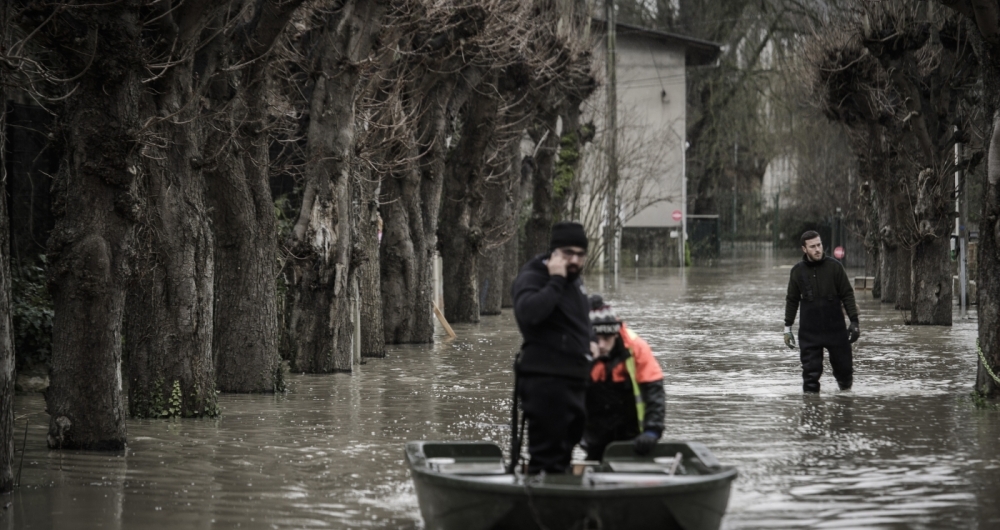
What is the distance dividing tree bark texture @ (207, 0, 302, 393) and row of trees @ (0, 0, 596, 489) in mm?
24

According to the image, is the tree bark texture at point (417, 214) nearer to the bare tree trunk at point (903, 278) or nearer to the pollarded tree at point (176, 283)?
the pollarded tree at point (176, 283)

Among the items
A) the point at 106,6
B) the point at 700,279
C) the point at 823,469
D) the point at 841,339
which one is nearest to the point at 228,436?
the point at 106,6

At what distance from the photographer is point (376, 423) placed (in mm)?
14234

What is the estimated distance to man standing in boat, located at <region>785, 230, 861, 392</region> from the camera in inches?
623

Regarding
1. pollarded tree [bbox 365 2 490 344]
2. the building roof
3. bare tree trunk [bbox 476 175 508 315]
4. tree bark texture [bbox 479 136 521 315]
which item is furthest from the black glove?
the building roof

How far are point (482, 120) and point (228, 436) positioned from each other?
15411mm

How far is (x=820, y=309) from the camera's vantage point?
15.8 metres

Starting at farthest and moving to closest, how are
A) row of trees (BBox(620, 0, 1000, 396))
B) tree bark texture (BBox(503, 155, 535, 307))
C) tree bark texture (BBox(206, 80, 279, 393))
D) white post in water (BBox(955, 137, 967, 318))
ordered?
tree bark texture (BBox(503, 155, 535, 307))
white post in water (BBox(955, 137, 967, 318))
tree bark texture (BBox(206, 80, 279, 393))
row of trees (BBox(620, 0, 1000, 396))

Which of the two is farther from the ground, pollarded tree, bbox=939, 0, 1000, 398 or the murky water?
pollarded tree, bbox=939, 0, 1000, 398

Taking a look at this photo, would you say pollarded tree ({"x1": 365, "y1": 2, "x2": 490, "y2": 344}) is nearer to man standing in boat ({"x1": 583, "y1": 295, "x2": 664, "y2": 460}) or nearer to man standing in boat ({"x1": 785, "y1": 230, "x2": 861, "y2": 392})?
man standing in boat ({"x1": 785, "y1": 230, "x2": 861, "y2": 392})

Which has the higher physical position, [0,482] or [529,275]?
[529,275]

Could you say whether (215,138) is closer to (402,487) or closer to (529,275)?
(402,487)

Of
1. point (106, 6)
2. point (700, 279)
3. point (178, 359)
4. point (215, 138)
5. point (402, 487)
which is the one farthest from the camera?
point (700, 279)

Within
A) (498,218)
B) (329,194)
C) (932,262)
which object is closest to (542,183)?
(498,218)
